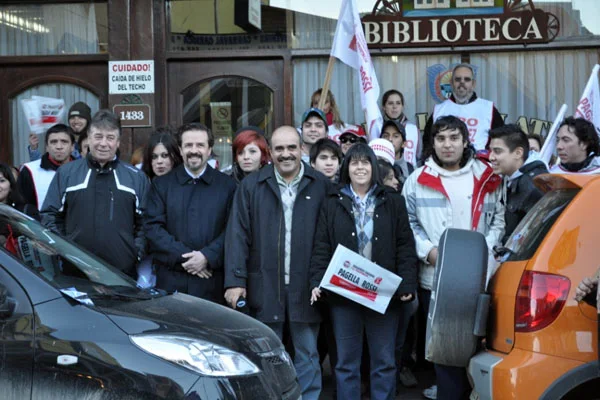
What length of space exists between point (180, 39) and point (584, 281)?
7.42 meters

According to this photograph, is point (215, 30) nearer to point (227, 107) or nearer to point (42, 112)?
point (227, 107)

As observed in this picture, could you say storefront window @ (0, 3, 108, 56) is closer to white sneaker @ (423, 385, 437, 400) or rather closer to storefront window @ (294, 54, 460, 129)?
storefront window @ (294, 54, 460, 129)

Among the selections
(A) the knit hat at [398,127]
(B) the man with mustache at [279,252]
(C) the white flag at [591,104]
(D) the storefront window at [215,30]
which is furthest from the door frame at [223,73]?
(B) the man with mustache at [279,252]

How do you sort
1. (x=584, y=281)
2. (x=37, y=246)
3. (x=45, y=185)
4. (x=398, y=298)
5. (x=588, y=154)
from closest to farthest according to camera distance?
(x=584, y=281)
(x=37, y=246)
(x=398, y=298)
(x=588, y=154)
(x=45, y=185)

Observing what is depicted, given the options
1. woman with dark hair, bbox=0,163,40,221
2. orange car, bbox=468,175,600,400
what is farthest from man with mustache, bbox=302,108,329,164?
orange car, bbox=468,175,600,400

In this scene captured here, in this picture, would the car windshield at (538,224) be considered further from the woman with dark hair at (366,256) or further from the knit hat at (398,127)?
the knit hat at (398,127)

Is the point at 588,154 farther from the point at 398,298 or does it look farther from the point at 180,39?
the point at 180,39

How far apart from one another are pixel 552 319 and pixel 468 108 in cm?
579

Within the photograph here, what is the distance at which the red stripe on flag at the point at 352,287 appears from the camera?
6141 mm

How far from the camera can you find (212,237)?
6.63m

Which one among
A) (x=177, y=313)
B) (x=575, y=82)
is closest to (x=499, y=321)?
(x=177, y=313)

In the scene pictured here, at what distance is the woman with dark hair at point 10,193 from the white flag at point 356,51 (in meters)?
3.33

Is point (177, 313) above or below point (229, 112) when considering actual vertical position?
below

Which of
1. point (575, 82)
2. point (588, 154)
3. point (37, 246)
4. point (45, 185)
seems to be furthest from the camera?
point (575, 82)
